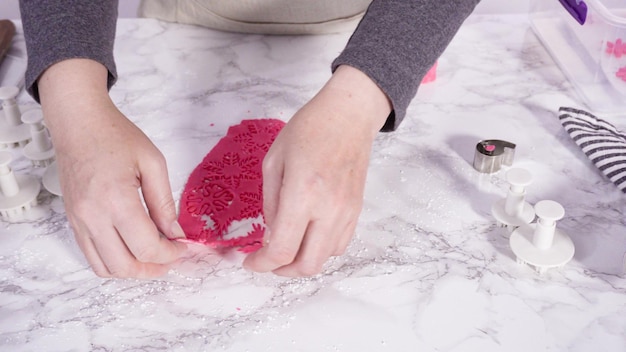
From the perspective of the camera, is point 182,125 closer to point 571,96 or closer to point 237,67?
point 237,67

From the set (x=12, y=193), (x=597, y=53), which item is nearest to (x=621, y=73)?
(x=597, y=53)

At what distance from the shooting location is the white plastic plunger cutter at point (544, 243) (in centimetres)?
70

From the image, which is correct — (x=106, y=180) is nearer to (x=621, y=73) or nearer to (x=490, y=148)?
(x=490, y=148)

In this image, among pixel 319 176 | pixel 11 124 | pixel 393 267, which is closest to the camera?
pixel 319 176

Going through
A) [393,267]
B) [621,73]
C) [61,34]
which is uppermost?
[61,34]

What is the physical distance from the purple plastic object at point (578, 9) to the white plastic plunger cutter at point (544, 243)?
364 mm

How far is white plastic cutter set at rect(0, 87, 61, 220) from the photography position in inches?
31.7

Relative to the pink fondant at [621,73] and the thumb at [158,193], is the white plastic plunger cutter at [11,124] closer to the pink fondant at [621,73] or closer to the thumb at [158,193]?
the thumb at [158,193]

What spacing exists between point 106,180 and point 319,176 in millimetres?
205

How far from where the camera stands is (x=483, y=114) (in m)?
0.96

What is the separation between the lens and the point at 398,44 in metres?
0.70

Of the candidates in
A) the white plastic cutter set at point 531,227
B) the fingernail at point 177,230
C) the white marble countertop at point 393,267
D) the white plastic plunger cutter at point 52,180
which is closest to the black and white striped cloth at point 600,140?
the white marble countertop at point 393,267

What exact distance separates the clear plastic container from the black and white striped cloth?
0.07m

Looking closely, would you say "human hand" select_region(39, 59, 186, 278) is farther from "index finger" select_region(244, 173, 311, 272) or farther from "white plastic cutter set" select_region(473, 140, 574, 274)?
"white plastic cutter set" select_region(473, 140, 574, 274)
